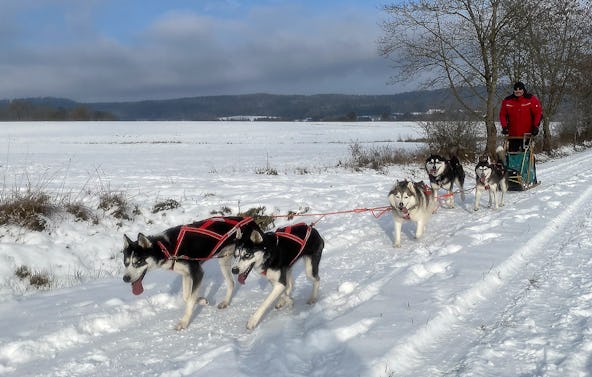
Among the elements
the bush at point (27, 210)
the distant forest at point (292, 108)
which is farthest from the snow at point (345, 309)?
the distant forest at point (292, 108)

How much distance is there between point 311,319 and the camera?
4195mm

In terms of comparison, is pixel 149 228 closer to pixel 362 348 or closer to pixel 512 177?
pixel 362 348

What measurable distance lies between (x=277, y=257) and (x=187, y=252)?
87 centimetres

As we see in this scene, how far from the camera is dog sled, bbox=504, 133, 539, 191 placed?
34.8 ft

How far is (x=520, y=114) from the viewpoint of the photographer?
10.8m

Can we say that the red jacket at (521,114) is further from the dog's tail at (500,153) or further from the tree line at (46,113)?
the tree line at (46,113)

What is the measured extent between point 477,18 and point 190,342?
1737 cm

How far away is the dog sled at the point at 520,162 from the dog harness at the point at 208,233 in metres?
8.07

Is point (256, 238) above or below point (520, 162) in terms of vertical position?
below

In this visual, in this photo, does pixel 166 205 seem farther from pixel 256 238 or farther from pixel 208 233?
pixel 256 238

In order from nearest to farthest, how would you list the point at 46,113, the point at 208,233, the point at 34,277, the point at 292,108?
the point at 208,233 < the point at 34,277 < the point at 46,113 < the point at 292,108

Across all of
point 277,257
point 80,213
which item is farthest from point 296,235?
point 80,213

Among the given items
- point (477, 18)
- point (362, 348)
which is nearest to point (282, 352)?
point (362, 348)

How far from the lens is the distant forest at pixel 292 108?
1967 cm
